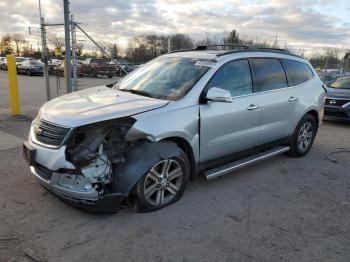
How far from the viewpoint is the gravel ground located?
3158mm

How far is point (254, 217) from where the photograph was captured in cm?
388

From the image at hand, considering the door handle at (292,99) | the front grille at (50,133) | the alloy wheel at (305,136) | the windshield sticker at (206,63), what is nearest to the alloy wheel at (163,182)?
the front grille at (50,133)

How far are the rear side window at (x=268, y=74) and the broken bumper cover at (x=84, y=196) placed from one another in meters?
2.70

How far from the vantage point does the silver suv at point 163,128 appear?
3537mm

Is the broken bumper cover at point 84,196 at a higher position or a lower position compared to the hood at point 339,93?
lower

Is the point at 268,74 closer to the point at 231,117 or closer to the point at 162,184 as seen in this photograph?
the point at 231,117

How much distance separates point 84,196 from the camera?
3.47 meters

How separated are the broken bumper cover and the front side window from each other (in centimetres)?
187

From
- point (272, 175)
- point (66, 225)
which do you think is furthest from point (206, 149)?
point (66, 225)

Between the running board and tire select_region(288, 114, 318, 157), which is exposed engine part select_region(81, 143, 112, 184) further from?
tire select_region(288, 114, 318, 157)

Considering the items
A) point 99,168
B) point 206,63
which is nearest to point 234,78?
point 206,63

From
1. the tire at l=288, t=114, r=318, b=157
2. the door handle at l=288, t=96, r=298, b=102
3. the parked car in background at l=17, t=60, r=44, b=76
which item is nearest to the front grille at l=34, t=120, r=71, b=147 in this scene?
the door handle at l=288, t=96, r=298, b=102

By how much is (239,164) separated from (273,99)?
4.00 feet

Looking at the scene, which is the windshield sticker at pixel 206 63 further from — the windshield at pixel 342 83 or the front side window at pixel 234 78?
the windshield at pixel 342 83
